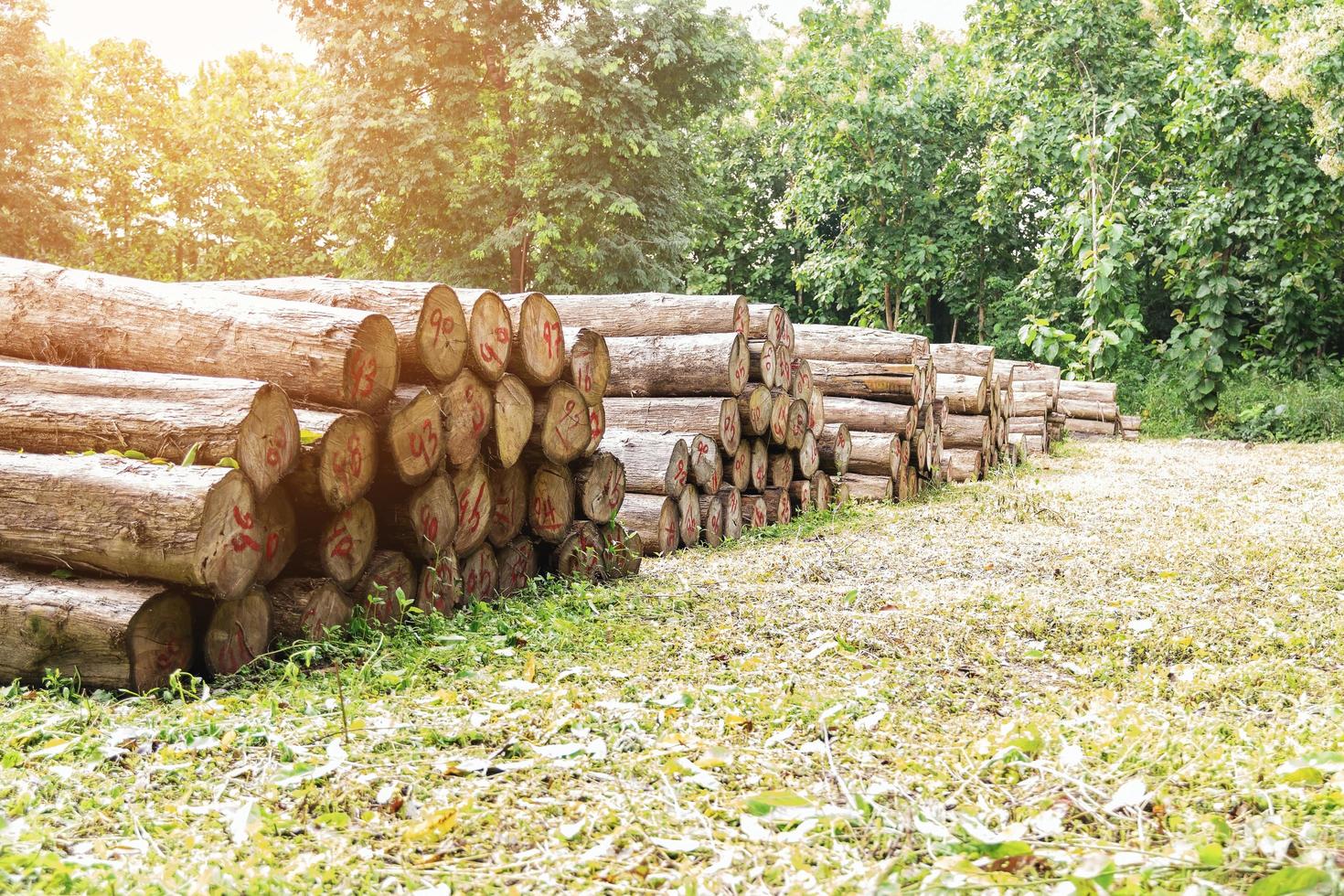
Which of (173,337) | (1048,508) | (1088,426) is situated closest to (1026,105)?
(1088,426)

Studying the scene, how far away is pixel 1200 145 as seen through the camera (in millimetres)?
16047

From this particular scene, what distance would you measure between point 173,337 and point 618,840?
321cm

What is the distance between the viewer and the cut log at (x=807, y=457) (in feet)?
27.4

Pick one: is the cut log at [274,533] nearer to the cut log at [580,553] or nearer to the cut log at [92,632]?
the cut log at [92,632]

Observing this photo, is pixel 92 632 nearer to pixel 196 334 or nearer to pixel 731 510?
pixel 196 334

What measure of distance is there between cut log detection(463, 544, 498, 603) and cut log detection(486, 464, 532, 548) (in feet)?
0.29

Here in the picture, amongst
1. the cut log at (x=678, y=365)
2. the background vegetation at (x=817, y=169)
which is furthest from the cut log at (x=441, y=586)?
the background vegetation at (x=817, y=169)

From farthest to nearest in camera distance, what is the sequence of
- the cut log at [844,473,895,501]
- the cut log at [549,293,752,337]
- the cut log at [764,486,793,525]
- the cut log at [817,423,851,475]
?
1. the cut log at [844,473,895,501]
2. the cut log at [817,423,851,475]
3. the cut log at [764,486,793,525]
4. the cut log at [549,293,752,337]

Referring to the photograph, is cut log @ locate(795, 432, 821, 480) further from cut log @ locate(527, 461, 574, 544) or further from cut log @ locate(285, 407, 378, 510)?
cut log @ locate(285, 407, 378, 510)

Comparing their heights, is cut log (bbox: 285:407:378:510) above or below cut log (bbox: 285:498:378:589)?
above

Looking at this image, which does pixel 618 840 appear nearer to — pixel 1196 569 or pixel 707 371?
pixel 1196 569

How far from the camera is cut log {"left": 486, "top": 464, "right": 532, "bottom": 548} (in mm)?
5117

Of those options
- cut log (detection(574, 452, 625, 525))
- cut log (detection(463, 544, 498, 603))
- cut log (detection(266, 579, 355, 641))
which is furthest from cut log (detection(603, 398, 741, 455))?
cut log (detection(266, 579, 355, 641))

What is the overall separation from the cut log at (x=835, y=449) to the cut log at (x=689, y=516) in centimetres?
214
